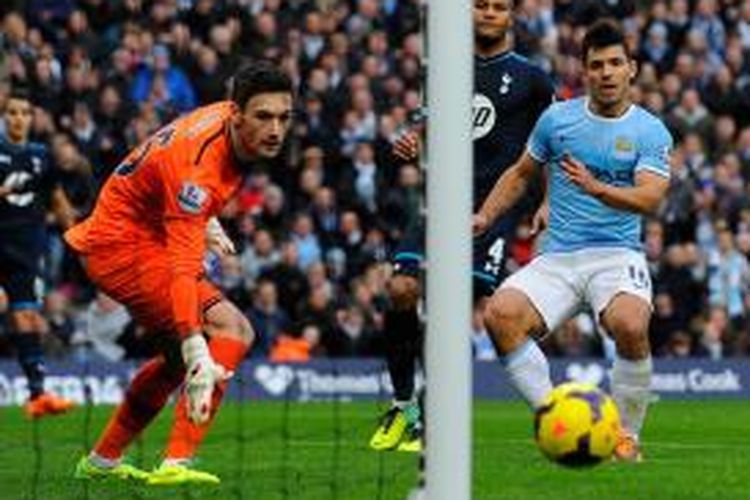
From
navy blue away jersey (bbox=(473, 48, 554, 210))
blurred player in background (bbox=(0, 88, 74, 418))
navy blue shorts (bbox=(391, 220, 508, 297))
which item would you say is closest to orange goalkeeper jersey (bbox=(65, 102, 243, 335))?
navy blue shorts (bbox=(391, 220, 508, 297))

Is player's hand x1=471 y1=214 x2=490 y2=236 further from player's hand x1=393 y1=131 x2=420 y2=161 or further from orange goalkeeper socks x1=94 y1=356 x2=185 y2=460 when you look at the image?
orange goalkeeper socks x1=94 y1=356 x2=185 y2=460

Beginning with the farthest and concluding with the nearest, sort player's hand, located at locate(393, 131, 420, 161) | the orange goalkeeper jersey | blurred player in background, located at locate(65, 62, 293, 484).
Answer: player's hand, located at locate(393, 131, 420, 161) → blurred player in background, located at locate(65, 62, 293, 484) → the orange goalkeeper jersey

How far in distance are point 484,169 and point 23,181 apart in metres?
5.96

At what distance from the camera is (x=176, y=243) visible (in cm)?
1151

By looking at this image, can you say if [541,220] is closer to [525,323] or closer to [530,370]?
[525,323]

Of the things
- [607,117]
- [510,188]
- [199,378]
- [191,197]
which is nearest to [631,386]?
[510,188]

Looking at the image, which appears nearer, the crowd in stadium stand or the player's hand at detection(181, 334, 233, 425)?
the player's hand at detection(181, 334, 233, 425)

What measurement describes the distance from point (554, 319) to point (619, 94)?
1.26 meters

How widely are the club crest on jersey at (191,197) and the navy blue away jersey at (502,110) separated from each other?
133 inches

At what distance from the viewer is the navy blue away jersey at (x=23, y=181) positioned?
19.5 meters

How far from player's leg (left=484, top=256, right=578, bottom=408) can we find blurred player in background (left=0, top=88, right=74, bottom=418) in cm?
705

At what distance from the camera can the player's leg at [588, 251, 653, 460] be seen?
12766 millimetres

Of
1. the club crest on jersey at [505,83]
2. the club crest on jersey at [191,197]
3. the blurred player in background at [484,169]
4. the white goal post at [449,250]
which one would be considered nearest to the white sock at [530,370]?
the blurred player in background at [484,169]

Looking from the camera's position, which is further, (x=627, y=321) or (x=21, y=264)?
(x=21, y=264)
